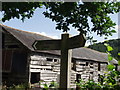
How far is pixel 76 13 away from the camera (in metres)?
8.48

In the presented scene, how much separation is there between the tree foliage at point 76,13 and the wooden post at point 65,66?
144 inches

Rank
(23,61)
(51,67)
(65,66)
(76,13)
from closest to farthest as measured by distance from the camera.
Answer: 1. (65,66)
2. (76,13)
3. (23,61)
4. (51,67)

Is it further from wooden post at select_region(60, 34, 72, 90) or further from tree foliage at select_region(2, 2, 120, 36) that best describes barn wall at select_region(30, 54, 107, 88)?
wooden post at select_region(60, 34, 72, 90)

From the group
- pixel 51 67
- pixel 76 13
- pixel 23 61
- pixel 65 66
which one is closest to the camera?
pixel 65 66

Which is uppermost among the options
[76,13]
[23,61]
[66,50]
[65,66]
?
[76,13]

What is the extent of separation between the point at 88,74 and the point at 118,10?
14187 mm

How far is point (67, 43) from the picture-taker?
461 cm

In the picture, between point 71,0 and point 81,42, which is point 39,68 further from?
point 81,42

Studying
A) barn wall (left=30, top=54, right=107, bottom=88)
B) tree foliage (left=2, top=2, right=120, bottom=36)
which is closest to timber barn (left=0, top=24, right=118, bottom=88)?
barn wall (left=30, top=54, right=107, bottom=88)

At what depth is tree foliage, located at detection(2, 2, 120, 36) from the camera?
7930mm

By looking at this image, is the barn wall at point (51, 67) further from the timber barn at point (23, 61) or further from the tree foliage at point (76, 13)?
the tree foliage at point (76, 13)

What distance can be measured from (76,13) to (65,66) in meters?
4.64

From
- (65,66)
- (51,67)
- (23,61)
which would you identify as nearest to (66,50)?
(65,66)

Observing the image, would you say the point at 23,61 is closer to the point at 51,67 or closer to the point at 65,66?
the point at 51,67
